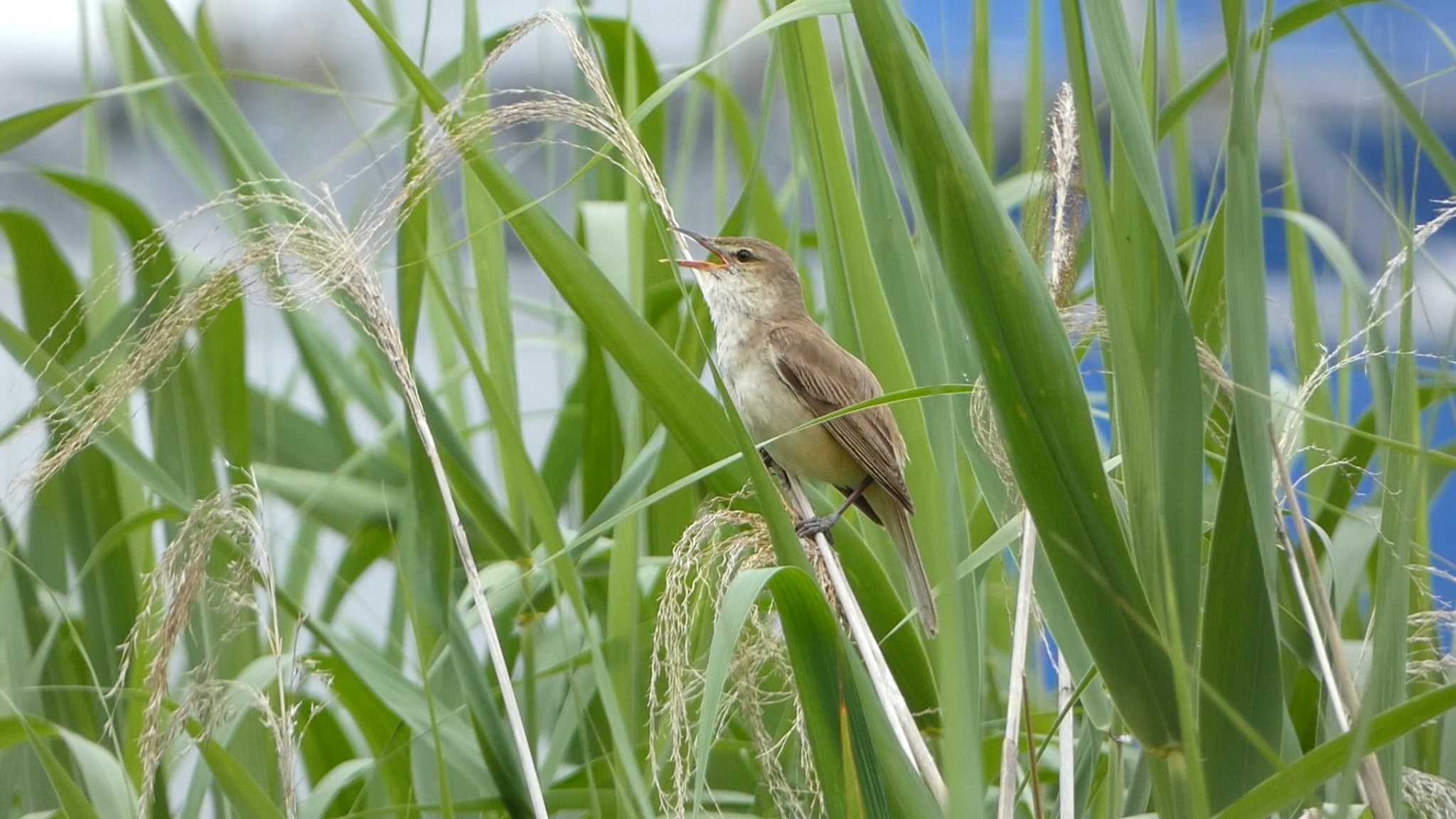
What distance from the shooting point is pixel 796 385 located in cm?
267

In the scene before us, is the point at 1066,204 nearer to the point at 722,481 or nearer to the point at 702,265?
the point at 722,481

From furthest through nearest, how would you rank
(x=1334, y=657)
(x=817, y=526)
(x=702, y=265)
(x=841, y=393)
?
(x=841, y=393)
(x=702, y=265)
(x=817, y=526)
(x=1334, y=657)

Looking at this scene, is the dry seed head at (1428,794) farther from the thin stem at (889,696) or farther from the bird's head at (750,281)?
the bird's head at (750,281)

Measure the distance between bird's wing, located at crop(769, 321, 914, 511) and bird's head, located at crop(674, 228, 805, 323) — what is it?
0.05 metres

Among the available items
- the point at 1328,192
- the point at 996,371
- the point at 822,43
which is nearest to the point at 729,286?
the point at 822,43

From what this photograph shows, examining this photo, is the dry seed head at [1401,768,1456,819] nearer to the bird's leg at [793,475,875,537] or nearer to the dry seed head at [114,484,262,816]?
the bird's leg at [793,475,875,537]

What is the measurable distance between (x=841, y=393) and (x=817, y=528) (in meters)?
0.96

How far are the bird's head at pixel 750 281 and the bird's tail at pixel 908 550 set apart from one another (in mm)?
422

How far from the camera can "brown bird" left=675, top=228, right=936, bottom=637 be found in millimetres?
2504

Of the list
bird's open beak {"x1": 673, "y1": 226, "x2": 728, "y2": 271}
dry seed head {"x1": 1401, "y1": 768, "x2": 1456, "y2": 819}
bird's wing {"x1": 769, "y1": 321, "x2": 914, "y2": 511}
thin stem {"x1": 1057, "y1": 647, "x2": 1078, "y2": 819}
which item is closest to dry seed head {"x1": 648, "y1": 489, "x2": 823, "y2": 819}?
thin stem {"x1": 1057, "y1": 647, "x2": 1078, "y2": 819}

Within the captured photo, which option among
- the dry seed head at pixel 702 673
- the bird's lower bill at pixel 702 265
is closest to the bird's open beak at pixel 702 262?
the bird's lower bill at pixel 702 265

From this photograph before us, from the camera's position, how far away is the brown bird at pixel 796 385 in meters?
2.50

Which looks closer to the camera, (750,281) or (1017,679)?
(1017,679)

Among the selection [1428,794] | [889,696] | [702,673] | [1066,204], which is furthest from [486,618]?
[1428,794]
